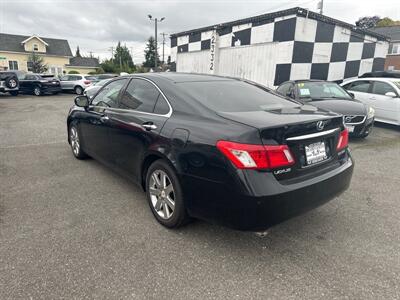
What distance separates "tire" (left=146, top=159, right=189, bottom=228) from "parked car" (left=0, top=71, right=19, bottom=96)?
15.5m

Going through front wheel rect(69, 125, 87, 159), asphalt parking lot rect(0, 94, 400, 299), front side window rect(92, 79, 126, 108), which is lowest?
asphalt parking lot rect(0, 94, 400, 299)

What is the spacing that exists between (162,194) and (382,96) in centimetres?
691

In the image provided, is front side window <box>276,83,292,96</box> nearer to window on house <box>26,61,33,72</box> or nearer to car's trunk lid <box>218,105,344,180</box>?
car's trunk lid <box>218,105,344,180</box>

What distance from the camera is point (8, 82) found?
14312 mm

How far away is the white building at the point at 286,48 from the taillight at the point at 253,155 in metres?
7.77

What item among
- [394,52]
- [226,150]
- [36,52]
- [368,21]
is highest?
[368,21]

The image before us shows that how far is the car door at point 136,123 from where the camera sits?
2.48 meters

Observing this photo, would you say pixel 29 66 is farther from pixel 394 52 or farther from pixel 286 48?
pixel 394 52

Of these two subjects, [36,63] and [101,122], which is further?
[36,63]

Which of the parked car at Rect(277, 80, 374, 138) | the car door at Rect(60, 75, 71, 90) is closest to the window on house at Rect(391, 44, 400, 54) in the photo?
the parked car at Rect(277, 80, 374, 138)

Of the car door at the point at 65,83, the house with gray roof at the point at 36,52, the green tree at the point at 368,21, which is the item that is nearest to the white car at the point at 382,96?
the car door at the point at 65,83

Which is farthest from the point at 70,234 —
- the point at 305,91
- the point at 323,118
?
the point at 305,91

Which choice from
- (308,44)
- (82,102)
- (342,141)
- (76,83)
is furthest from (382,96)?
(76,83)

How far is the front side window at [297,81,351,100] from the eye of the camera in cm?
605
